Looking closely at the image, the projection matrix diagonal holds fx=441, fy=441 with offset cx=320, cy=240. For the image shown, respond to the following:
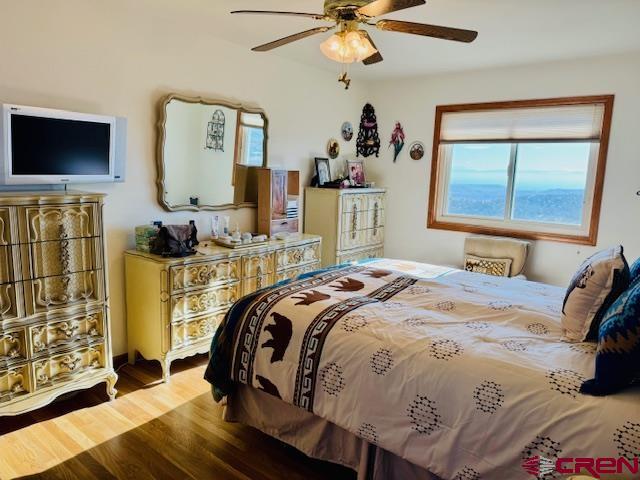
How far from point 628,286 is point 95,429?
2.72m

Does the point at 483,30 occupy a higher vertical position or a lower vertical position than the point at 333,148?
higher

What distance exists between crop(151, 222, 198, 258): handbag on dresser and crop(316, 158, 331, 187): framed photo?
71.7 inches

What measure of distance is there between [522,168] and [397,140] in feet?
4.49

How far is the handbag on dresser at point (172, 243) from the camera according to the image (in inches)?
117

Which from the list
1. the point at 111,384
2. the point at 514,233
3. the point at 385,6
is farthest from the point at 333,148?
the point at 111,384

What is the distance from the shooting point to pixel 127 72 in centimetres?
300

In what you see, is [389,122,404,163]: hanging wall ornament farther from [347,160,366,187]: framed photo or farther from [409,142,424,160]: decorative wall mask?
[347,160,366,187]: framed photo

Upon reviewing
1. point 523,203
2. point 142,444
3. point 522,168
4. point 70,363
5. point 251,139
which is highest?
point 251,139

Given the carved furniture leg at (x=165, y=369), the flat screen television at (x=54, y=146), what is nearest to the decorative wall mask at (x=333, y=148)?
the flat screen television at (x=54, y=146)

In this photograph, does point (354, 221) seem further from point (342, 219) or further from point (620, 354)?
point (620, 354)

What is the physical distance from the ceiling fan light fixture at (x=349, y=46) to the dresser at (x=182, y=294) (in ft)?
5.20

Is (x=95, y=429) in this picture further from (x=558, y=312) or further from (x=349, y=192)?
(x=349, y=192)

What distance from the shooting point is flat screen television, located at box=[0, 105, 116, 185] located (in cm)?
239

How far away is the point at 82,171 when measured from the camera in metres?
2.71
